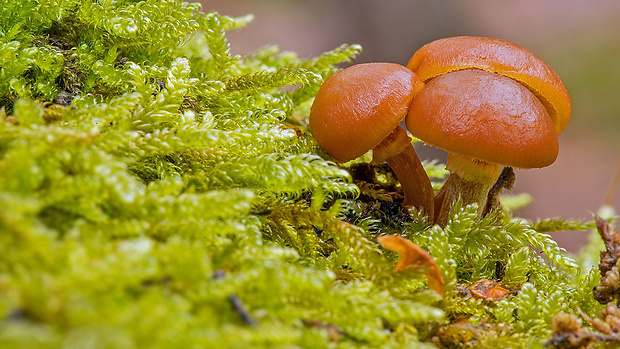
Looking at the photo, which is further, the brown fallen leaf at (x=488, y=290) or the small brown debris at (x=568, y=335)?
the brown fallen leaf at (x=488, y=290)

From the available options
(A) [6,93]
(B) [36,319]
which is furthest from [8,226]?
(A) [6,93]

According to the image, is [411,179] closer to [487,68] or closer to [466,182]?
[466,182]

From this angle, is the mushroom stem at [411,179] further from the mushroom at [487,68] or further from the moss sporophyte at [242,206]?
the mushroom at [487,68]

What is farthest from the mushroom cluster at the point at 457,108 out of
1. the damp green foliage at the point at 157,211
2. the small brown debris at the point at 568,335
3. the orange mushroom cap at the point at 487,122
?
the small brown debris at the point at 568,335

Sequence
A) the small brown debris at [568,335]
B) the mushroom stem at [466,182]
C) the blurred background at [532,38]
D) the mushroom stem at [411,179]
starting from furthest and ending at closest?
the blurred background at [532,38], the mushroom stem at [411,179], the mushroom stem at [466,182], the small brown debris at [568,335]

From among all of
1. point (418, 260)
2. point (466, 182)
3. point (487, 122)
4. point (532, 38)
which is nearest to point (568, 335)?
point (418, 260)

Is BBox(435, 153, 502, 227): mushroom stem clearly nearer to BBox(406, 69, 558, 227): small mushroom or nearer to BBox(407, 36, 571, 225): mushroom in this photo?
BBox(407, 36, 571, 225): mushroom

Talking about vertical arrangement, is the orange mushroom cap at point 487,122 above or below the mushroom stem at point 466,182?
above
